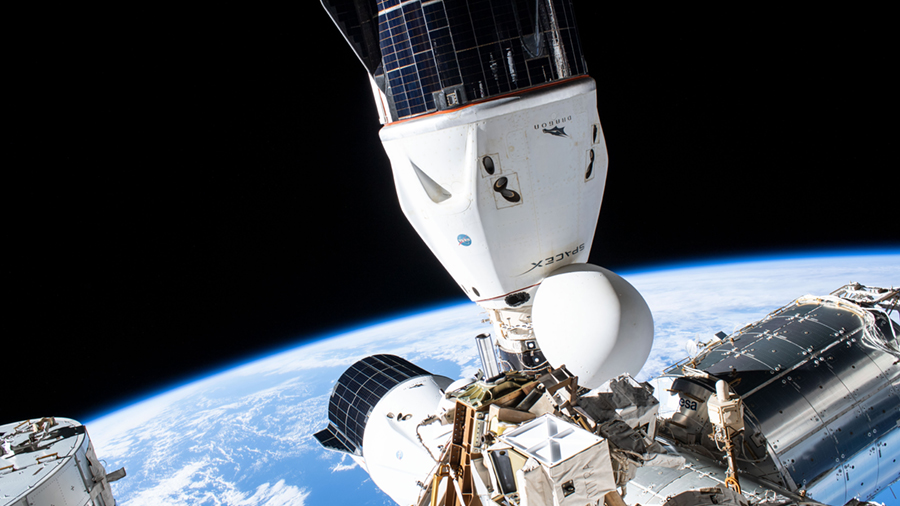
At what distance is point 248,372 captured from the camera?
→ 931 inches

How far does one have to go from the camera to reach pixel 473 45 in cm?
569

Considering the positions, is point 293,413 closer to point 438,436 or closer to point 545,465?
point 438,436

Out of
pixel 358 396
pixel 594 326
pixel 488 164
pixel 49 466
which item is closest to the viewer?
pixel 594 326

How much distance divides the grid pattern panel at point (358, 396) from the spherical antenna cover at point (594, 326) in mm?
3254

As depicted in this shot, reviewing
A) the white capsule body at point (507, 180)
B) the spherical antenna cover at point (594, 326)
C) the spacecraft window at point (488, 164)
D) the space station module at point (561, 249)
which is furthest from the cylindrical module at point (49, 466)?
the spacecraft window at point (488, 164)

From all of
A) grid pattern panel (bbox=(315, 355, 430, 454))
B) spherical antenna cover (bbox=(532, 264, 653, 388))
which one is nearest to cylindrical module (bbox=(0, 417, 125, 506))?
grid pattern panel (bbox=(315, 355, 430, 454))

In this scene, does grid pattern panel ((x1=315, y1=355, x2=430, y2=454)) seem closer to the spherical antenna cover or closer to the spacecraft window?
the spherical antenna cover

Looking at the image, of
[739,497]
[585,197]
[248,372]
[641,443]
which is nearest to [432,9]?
[585,197]

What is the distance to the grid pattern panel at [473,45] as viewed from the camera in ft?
Result: 18.6

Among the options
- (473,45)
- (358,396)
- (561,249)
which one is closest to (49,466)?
(358,396)

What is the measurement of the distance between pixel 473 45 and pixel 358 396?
5423 mm

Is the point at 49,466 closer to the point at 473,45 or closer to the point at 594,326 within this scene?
the point at 594,326

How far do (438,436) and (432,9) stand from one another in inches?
169

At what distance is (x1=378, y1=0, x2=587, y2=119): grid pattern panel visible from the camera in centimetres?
568
